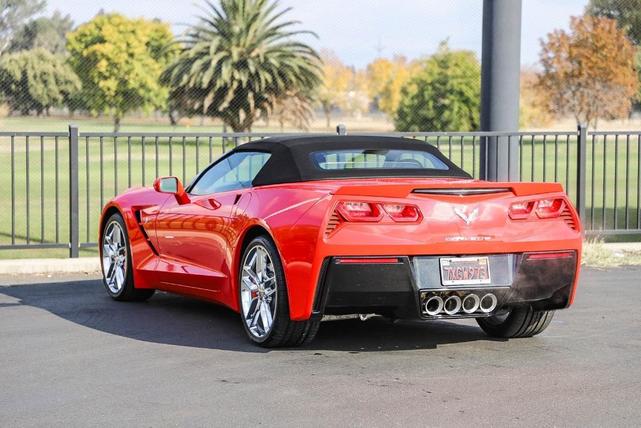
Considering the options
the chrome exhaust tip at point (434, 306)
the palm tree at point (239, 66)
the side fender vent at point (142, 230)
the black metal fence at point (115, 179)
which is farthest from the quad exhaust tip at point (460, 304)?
the palm tree at point (239, 66)

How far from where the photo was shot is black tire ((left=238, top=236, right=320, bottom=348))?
7.07 metres

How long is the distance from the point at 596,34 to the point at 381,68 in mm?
35757

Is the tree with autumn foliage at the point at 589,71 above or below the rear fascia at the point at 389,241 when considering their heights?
above

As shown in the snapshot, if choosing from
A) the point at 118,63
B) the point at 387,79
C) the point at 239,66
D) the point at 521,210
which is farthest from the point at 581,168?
the point at 387,79

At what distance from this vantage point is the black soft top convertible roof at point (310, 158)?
7.75 meters

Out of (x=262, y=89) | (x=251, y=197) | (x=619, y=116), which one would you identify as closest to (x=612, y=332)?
(x=251, y=197)

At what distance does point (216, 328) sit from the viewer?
8281mm

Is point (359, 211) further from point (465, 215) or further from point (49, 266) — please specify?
point (49, 266)

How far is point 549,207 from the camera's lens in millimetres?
7273

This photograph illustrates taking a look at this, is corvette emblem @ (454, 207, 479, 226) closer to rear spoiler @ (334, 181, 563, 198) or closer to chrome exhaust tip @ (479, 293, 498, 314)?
rear spoiler @ (334, 181, 563, 198)

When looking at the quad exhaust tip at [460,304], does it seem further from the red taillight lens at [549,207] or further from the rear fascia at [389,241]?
the red taillight lens at [549,207]

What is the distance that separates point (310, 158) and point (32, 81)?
43.2m

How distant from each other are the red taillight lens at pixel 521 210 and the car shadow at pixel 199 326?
102 centimetres

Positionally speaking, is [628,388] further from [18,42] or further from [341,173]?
[18,42]
